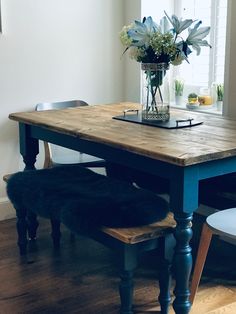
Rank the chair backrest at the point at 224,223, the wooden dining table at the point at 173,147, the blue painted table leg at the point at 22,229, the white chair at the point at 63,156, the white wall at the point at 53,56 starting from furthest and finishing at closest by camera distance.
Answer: the white wall at the point at 53,56 → the white chair at the point at 63,156 → the blue painted table leg at the point at 22,229 → the chair backrest at the point at 224,223 → the wooden dining table at the point at 173,147

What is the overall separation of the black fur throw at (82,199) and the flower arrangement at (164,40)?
0.63 meters

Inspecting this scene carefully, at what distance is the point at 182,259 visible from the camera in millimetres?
2053

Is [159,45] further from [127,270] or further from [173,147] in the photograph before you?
[127,270]

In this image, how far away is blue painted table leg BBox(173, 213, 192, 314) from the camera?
202cm

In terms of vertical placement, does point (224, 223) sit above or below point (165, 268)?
above

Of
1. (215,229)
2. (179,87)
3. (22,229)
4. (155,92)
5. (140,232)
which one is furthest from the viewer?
(179,87)

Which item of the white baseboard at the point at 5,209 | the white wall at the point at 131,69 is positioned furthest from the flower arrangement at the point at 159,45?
the white baseboard at the point at 5,209

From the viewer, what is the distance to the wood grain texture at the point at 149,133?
2.00m

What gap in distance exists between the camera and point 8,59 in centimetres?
341

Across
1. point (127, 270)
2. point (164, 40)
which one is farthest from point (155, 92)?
point (127, 270)

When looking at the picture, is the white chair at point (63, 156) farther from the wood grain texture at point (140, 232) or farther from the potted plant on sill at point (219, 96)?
the wood grain texture at point (140, 232)

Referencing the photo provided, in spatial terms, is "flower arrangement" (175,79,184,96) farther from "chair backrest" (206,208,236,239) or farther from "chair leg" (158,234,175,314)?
"chair leg" (158,234,175,314)

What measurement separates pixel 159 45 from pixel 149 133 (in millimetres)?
423

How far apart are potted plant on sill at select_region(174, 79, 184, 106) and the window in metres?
0.08
